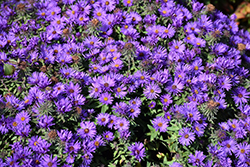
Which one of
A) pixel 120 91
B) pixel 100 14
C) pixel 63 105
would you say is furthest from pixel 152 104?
pixel 100 14

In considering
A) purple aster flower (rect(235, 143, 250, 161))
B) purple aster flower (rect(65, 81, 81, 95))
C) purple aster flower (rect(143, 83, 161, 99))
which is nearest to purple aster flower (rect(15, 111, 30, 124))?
purple aster flower (rect(65, 81, 81, 95))

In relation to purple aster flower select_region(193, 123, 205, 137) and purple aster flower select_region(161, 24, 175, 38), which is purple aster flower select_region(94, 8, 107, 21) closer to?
purple aster flower select_region(161, 24, 175, 38)

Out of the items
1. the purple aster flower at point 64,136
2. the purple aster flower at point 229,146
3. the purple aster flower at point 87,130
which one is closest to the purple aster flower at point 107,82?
the purple aster flower at point 87,130

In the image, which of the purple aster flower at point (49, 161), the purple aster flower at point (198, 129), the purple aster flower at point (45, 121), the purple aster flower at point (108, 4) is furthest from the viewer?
the purple aster flower at point (108, 4)

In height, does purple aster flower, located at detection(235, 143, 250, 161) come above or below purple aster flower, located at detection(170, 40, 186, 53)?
below

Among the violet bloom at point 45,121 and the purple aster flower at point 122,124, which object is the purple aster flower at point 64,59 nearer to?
the violet bloom at point 45,121

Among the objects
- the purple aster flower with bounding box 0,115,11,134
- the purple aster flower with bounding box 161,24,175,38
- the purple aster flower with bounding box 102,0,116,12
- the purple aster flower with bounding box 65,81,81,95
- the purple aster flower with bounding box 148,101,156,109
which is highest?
the purple aster flower with bounding box 161,24,175,38
